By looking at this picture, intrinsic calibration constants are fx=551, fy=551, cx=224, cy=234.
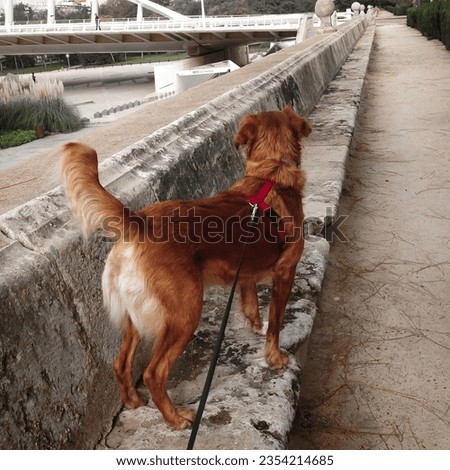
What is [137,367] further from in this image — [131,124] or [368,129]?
[368,129]

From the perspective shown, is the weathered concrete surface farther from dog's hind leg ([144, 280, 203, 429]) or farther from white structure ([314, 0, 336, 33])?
white structure ([314, 0, 336, 33])

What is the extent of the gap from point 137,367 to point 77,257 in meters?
0.54

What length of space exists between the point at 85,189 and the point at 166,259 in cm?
32

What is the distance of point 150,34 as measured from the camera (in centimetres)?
4900

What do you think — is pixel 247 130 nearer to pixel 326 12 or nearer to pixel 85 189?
pixel 85 189

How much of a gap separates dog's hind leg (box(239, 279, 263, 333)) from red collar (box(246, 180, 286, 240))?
→ 305 mm

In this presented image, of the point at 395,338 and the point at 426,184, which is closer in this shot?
the point at 395,338

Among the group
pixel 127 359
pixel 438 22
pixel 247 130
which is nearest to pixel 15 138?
pixel 438 22

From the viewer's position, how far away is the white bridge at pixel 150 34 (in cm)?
4550

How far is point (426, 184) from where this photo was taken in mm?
4488

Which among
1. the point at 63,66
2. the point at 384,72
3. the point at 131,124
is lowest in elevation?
the point at 63,66

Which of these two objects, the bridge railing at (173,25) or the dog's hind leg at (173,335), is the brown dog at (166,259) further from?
the bridge railing at (173,25)

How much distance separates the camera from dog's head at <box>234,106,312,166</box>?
2.31 metres

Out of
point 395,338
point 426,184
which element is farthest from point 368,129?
point 395,338
